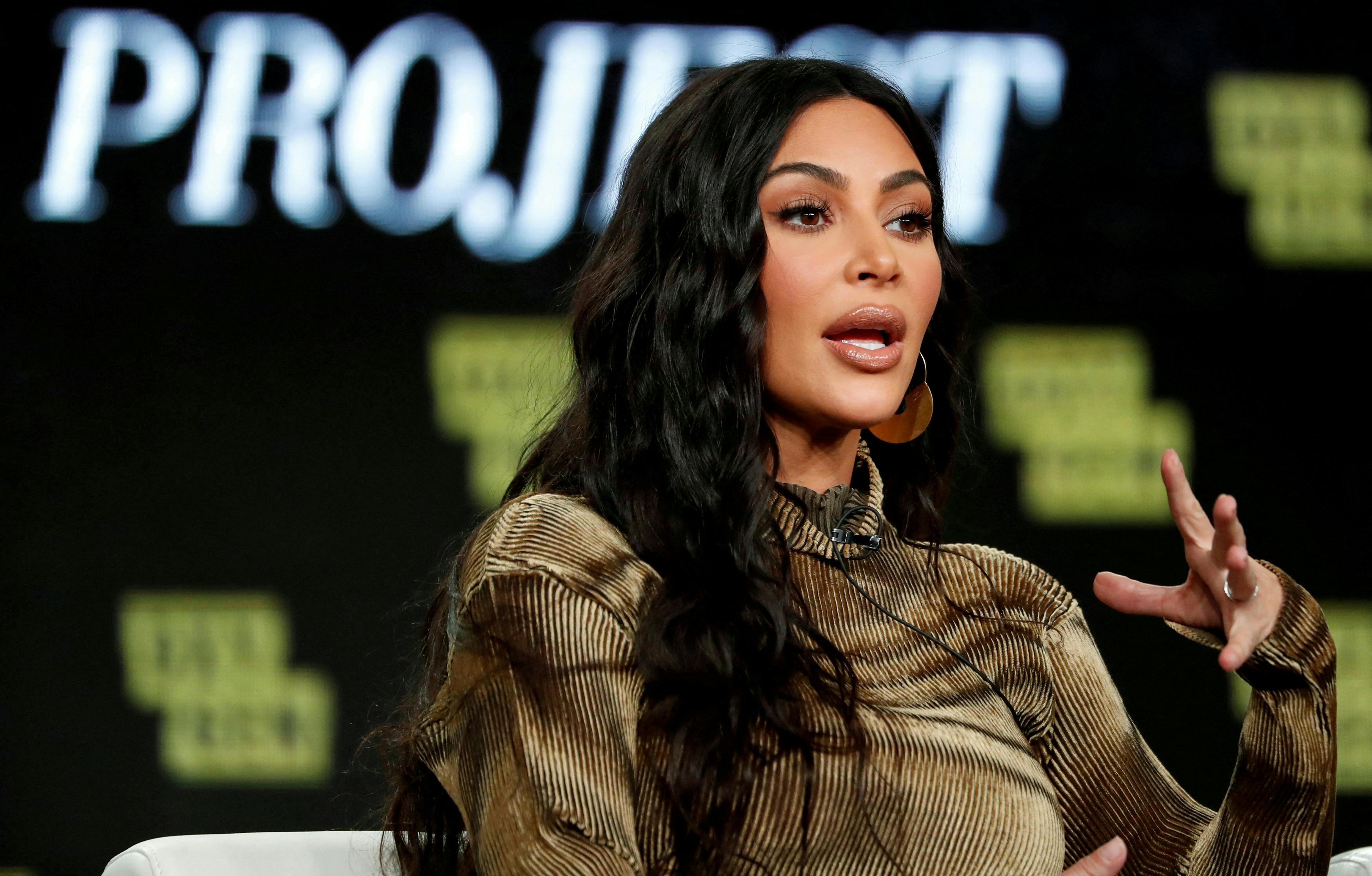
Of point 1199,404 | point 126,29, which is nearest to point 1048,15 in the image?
point 1199,404

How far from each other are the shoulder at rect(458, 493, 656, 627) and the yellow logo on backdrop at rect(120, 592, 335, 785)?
1.70 metres

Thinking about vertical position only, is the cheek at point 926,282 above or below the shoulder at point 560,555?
above

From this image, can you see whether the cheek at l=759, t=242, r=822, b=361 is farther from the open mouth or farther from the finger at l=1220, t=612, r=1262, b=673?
the finger at l=1220, t=612, r=1262, b=673

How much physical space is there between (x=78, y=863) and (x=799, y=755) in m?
2.10

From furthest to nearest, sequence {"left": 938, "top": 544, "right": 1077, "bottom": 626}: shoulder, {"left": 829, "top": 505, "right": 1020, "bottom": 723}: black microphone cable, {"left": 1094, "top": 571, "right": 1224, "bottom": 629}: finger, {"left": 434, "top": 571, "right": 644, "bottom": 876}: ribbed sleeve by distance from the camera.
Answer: {"left": 938, "top": 544, "right": 1077, "bottom": 626}: shoulder < {"left": 829, "top": 505, "right": 1020, "bottom": 723}: black microphone cable < {"left": 1094, "top": 571, "right": 1224, "bottom": 629}: finger < {"left": 434, "top": 571, "right": 644, "bottom": 876}: ribbed sleeve

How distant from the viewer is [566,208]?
2.99 meters

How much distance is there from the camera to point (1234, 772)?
1576mm

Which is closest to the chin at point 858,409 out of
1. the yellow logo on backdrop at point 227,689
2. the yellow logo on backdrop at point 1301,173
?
the yellow logo on backdrop at point 227,689

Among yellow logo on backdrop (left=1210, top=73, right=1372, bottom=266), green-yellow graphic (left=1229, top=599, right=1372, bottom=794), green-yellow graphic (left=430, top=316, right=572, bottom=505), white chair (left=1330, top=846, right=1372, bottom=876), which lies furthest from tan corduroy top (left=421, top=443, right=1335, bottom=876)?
yellow logo on backdrop (left=1210, top=73, right=1372, bottom=266)

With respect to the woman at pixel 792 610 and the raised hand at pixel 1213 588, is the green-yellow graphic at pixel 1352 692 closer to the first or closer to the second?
the woman at pixel 792 610

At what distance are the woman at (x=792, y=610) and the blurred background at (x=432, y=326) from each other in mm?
1320

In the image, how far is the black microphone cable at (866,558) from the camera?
4.84ft

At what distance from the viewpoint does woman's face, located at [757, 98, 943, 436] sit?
4.91 feet

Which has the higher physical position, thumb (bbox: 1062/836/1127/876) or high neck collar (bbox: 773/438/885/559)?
high neck collar (bbox: 773/438/885/559)
